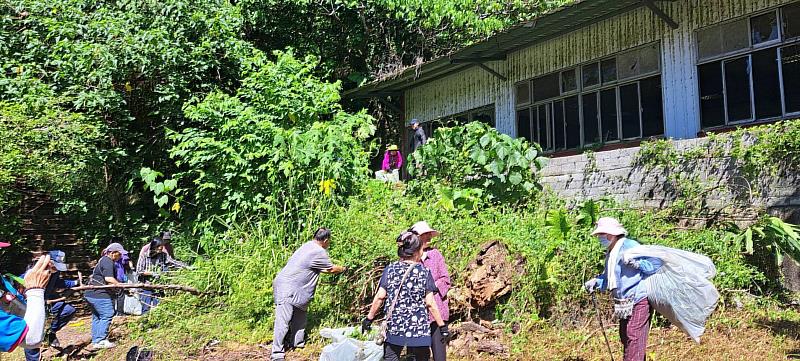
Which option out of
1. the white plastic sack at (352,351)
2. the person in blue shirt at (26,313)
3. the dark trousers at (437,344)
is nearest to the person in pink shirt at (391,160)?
the white plastic sack at (352,351)

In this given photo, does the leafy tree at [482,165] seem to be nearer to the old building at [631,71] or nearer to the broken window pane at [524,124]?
the old building at [631,71]

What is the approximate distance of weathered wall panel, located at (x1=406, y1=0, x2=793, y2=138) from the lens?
9424 mm

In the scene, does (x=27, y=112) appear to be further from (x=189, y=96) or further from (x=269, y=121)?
(x=269, y=121)

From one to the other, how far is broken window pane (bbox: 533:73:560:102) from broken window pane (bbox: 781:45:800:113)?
14.7ft

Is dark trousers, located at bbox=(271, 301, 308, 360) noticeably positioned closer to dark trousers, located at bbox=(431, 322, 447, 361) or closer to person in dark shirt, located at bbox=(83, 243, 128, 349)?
dark trousers, located at bbox=(431, 322, 447, 361)

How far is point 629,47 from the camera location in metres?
10.6

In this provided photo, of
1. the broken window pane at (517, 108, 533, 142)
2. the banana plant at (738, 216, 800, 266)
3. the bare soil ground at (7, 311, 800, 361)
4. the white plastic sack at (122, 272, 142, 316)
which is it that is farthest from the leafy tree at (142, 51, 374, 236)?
the banana plant at (738, 216, 800, 266)

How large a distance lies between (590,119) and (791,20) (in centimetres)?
384

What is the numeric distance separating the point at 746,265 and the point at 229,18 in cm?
1094

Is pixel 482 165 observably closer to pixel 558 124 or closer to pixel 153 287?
pixel 558 124

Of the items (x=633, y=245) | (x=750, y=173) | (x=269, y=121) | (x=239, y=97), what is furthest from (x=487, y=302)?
(x=239, y=97)

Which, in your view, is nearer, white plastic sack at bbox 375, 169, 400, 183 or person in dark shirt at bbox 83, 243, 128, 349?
person in dark shirt at bbox 83, 243, 128, 349

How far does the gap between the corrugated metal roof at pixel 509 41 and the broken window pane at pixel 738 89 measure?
1.65 m

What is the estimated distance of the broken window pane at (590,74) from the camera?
11.4 m
